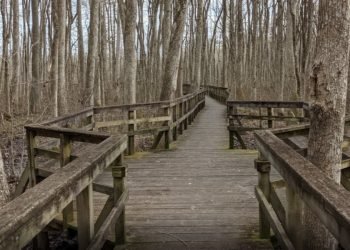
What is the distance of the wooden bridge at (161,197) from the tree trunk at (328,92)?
0.20 m

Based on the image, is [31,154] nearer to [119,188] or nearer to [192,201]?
[119,188]

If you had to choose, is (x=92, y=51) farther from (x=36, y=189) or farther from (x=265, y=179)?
(x=36, y=189)

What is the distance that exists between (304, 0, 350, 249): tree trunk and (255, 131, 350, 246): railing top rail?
28 cm

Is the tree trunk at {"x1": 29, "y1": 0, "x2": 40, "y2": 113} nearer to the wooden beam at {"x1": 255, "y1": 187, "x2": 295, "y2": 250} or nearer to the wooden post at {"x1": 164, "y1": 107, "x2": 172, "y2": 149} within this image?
the wooden post at {"x1": 164, "y1": 107, "x2": 172, "y2": 149}

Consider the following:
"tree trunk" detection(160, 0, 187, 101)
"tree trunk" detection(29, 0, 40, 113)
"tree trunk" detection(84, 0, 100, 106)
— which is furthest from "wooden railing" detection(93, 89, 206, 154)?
"tree trunk" detection(29, 0, 40, 113)

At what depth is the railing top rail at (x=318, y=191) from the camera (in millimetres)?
1784

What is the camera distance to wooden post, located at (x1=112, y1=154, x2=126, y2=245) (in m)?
3.86

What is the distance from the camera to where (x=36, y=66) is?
64.6 ft

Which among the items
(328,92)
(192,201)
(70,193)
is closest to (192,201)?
(192,201)

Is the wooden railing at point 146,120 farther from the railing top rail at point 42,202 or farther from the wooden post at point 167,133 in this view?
the railing top rail at point 42,202

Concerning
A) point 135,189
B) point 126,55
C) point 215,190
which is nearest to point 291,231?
point 215,190

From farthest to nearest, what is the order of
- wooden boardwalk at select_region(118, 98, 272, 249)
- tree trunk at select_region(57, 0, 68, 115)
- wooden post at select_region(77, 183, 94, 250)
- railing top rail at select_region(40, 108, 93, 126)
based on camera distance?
tree trunk at select_region(57, 0, 68, 115) → railing top rail at select_region(40, 108, 93, 126) → wooden boardwalk at select_region(118, 98, 272, 249) → wooden post at select_region(77, 183, 94, 250)

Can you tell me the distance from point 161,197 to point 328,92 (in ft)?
10.5

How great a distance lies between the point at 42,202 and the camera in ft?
6.41
